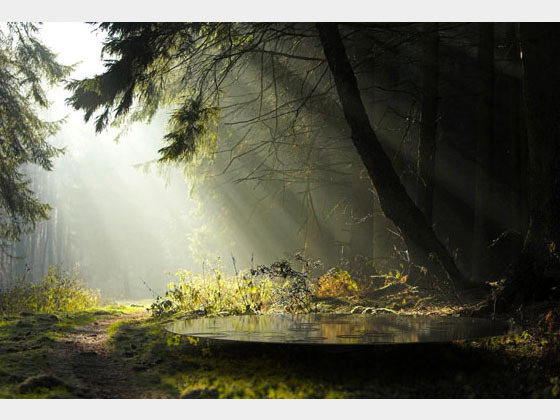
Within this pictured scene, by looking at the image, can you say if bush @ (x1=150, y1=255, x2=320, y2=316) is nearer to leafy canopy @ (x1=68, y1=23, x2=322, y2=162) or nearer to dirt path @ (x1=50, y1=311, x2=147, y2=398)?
dirt path @ (x1=50, y1=311, x2=147, y2=398)

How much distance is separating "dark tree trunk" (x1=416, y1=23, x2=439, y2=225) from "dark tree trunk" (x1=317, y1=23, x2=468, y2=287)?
2316mm

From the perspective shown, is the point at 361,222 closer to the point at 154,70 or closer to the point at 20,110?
the point at 154,70

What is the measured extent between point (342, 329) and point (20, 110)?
10297 millimetres

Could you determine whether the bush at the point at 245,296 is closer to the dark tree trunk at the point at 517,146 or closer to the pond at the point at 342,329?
the pond at the point at 342,329

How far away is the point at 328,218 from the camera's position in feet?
45.9

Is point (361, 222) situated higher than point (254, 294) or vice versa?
point (361, 222)

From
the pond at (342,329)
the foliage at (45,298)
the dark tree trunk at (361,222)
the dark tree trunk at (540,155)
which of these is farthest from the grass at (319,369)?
the dark tree trunk at (361,222)

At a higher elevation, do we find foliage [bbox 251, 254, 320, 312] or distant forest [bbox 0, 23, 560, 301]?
distant forest [bbox 0, 23, 560, 301]

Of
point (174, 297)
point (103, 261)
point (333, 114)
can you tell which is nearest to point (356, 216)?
point (333, 114)

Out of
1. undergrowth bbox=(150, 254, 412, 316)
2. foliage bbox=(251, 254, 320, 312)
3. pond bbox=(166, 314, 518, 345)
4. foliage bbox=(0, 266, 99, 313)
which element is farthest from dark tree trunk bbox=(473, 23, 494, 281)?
foliage bbox=(0, 266, 99, 313)

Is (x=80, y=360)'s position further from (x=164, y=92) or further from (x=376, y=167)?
(x=164, y=92)

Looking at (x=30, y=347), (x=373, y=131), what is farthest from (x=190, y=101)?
A: (x=30, y=347)

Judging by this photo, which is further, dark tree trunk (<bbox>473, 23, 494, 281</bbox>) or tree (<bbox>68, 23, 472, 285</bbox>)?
dark tree trunk (<bbox>473, 23, 494, 281</bbox>)

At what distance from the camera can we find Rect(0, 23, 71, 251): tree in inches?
462
